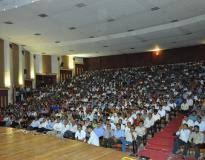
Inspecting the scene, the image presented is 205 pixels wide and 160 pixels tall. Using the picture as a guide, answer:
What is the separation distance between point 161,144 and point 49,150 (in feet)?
8.84

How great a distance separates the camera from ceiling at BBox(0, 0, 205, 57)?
26.4 feet

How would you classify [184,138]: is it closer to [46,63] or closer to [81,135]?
[81,135]

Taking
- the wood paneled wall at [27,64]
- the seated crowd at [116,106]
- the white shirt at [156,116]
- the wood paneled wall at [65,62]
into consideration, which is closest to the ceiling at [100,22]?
the wood paneled wall at [27,64]

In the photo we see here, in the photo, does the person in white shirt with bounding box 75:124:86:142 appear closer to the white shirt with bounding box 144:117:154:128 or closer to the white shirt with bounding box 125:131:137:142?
the white shirt with bounding box 125:131:137:142

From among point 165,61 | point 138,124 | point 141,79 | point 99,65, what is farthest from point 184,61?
point 138,124

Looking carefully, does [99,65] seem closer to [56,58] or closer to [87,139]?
[56,58]

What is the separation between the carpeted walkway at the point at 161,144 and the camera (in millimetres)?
6324

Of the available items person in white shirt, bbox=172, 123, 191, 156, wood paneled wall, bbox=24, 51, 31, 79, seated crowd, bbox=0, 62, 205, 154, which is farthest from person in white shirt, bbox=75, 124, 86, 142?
wood paneled wall, bbox=24, 51, 31, 79

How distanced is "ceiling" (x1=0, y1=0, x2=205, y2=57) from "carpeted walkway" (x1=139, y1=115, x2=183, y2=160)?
341 cm

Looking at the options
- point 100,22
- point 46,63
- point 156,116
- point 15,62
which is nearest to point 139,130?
point 156,116

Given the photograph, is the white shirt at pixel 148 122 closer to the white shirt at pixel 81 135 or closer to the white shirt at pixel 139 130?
the white shirt at pixel 139 130

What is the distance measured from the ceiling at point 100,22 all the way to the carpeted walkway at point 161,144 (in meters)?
3.41

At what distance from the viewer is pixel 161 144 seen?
6.86 m

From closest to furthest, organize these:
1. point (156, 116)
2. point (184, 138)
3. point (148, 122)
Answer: point (184, 138)
point (148, 122)
point (156, 116)
